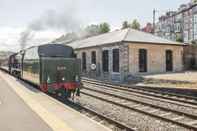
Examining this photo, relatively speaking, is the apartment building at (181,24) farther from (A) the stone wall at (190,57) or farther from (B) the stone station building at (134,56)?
(B) the stone station building at (134,56)

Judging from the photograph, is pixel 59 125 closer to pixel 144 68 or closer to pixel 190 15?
pixel 144 68

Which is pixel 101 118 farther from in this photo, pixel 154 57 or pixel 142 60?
pixel 154 57

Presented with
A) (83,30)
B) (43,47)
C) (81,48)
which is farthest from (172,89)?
(83,30)

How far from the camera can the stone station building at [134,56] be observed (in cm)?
2873

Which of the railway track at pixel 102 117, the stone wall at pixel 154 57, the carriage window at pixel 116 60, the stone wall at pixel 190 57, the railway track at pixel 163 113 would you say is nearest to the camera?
the railway track at pixel 102 117

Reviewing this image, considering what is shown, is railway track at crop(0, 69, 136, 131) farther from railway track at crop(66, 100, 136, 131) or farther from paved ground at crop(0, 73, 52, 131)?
paved ground at crop(0, 73, 52, 131)

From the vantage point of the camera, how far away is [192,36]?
262 ft

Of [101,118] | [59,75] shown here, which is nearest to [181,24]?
[59,75]

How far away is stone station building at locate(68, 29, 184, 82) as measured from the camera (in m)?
28.7

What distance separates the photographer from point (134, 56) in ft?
95.1

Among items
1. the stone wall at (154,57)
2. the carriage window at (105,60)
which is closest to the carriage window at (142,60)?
the stone wall at (154,57)

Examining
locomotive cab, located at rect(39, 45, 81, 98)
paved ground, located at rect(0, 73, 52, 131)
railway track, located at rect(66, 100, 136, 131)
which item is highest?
locomotive cab, located at rect(39, 45, 81, 98)

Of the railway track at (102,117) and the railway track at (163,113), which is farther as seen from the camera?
the railway track at (163,113)

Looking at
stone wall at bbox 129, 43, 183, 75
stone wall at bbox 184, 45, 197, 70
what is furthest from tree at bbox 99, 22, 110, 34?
stone wall at bbox 129, 43, 183, 75
